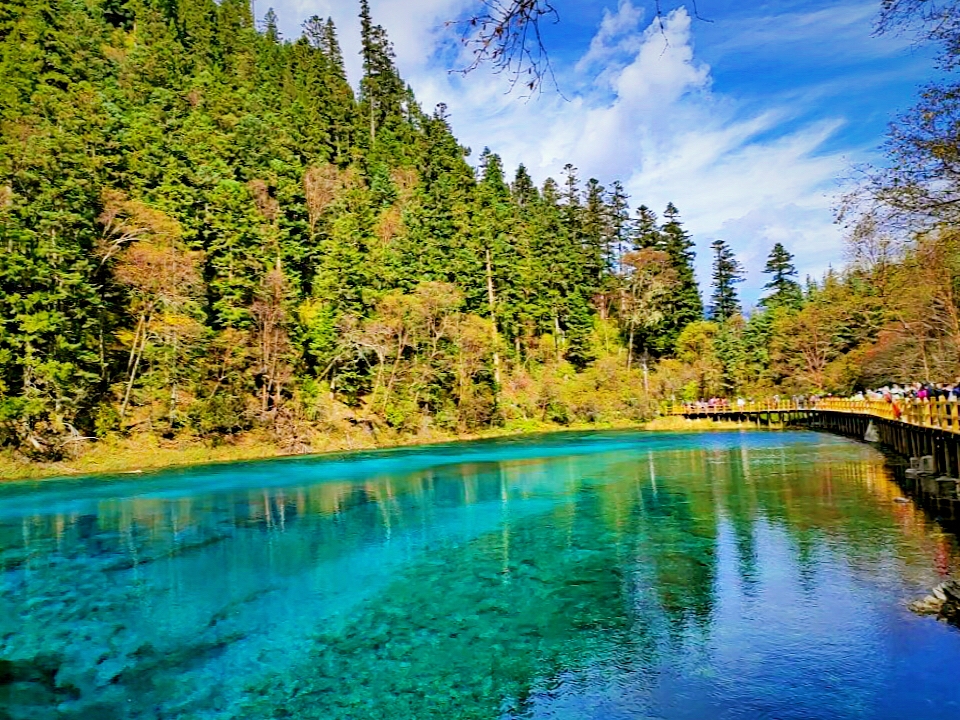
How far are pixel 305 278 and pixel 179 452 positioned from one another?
15.7 m

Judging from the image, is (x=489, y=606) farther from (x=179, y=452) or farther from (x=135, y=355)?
(x=135, y=355)

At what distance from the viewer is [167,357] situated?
1341 inches

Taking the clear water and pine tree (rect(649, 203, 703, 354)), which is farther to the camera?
pine tree (rect(649, 203, 703, 354))

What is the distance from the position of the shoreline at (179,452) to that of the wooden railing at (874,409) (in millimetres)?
2989

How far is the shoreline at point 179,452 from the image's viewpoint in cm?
2850

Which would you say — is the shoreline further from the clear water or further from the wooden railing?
the clear water

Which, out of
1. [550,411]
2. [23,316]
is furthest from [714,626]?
[550,411]

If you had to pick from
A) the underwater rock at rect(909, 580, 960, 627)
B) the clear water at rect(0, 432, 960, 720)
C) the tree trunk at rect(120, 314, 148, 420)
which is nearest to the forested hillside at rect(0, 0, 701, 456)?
the tree trunk at rect(120, 314, 148, 420)

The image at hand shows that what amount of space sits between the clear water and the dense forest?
566cm

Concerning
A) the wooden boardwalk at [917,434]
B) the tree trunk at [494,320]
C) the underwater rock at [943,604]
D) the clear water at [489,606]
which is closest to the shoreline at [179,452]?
the tree trunk at [494,320]

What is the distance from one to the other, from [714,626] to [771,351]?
54437mm

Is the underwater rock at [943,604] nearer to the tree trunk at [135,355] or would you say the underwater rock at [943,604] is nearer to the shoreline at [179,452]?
the shoreline at [179,452]

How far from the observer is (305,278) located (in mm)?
44625

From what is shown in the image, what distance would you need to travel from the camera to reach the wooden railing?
16.4 meters
